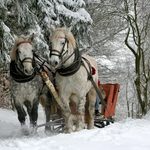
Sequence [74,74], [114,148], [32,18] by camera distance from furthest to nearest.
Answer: [32,18] < [74,74] < [114,148]

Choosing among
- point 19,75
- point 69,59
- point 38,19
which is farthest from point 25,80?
point 38,19

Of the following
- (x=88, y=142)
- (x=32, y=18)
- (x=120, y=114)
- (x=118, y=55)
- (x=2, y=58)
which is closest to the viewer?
(x=88, y=142)

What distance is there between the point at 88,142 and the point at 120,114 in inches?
1016

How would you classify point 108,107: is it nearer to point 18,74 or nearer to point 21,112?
point 21,112

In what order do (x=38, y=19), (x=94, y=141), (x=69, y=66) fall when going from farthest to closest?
(x=38, y=19), (x=69, y=66), (x=94, y=141)

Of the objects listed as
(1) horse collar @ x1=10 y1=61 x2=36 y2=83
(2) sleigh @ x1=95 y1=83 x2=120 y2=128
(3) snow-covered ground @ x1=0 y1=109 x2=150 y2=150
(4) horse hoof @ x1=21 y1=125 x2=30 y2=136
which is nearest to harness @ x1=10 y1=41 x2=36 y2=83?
(1) horse collar @ x1=10 y1=61 x2=36 y2=83

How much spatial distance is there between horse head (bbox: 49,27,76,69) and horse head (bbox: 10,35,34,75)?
443mm

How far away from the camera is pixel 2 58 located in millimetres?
11859

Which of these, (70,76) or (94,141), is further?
(70,76)

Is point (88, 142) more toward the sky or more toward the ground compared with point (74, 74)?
more toward the ground

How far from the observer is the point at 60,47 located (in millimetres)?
8336

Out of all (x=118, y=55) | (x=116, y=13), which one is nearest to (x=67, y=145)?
(x=116, y=13)

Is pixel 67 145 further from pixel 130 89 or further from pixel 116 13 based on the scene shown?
pixel 130 89

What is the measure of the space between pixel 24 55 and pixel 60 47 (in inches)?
25.5
